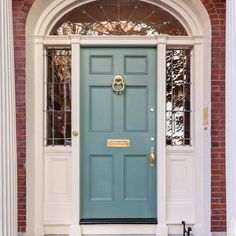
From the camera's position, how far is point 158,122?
4.02 metres

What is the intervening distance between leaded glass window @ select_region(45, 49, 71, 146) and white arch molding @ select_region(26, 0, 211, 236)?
0.12 metres

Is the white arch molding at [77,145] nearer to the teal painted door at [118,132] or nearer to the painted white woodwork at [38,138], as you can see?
the painted white woodwork at [38,138]

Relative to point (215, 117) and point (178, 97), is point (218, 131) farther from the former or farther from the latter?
point (178, 97)

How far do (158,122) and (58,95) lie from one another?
1.30 meters

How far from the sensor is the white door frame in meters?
3.98

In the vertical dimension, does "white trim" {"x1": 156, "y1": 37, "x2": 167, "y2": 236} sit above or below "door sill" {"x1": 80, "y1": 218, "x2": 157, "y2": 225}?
above

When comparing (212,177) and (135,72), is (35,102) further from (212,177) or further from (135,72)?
(212,177)

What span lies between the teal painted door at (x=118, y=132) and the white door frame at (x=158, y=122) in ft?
0.34

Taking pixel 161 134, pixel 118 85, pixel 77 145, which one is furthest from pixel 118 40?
pixel 77 145

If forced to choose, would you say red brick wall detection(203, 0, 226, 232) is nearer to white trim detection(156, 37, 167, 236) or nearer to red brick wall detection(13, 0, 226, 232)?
red brick wall detection(13, 0, 226, 232)

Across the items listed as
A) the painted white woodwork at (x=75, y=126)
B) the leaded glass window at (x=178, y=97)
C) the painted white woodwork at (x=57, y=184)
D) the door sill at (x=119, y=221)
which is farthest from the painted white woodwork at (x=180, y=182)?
the painted white woodwork at (x=57, y=184)

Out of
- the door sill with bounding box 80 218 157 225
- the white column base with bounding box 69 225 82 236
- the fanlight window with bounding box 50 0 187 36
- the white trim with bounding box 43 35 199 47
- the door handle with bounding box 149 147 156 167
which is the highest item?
the fanlight window with bounding box 50 0 187 36
